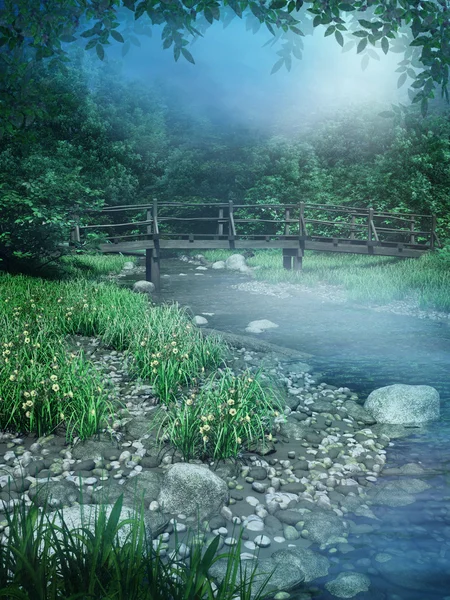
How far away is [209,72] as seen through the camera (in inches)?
1112

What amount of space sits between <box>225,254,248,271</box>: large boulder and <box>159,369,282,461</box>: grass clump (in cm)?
Answer: 1314

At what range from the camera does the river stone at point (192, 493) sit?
3.49 meters

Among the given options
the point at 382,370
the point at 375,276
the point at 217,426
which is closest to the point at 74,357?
the point at 217,426

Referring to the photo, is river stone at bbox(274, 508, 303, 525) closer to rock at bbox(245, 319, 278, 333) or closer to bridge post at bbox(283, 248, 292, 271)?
rock at bbox(245, 319, 278, 333)

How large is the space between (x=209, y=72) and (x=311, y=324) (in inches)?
878

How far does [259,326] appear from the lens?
920 centimetres

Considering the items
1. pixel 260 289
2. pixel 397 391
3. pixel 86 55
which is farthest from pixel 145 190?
pixel 397 391

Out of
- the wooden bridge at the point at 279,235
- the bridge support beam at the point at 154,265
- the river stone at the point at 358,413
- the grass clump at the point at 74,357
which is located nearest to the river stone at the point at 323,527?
the river stone at the point at 358,413

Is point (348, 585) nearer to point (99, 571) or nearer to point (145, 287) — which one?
point (99, 571)

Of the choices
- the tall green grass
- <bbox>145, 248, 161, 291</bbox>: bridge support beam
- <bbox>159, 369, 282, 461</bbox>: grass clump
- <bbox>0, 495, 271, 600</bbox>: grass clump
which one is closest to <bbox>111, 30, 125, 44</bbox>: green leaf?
<bbox>159, 369, 282, 461</bbox>: grass clump

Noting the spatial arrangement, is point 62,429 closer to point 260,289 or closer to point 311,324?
point 311,324

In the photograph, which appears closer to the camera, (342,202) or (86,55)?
(342,202)

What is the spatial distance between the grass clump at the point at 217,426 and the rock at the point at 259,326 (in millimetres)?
4214

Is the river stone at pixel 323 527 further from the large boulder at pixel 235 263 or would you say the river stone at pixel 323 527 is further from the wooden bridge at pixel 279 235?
the large boulder at pixel 235 263
